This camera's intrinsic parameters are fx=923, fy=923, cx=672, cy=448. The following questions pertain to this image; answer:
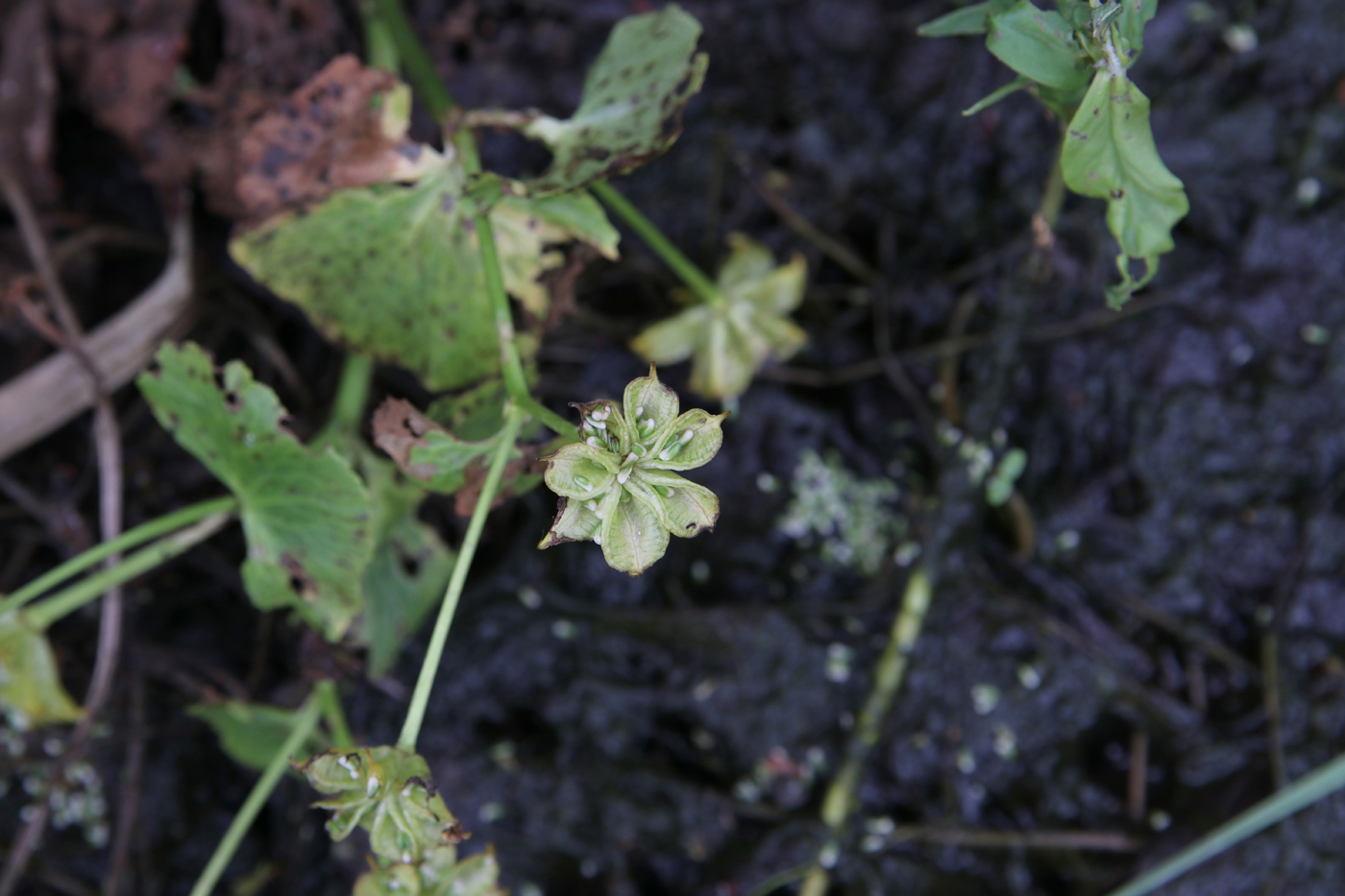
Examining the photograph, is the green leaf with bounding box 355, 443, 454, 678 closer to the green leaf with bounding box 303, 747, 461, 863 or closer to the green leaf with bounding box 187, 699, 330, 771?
the green leaf with bounding box 187, 699, 330, 771

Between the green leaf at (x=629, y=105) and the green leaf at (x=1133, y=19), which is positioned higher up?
the green leaf at (x=1133, y=19)

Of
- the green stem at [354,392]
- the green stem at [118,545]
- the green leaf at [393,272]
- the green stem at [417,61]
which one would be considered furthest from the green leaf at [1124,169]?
the green stem at [118,545]

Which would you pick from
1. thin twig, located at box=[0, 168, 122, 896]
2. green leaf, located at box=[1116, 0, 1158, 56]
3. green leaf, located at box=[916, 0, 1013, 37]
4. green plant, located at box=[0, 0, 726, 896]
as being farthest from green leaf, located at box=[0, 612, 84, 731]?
green leaf, located at box=[1116, 0, 1158, 56]

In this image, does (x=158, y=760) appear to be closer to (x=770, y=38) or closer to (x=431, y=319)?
(x=431, y=319)

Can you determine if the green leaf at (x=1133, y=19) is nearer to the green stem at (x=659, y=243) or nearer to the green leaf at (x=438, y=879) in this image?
the green stem at (x=659, y=243)

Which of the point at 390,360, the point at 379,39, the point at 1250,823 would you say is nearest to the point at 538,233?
the point at 390,360
